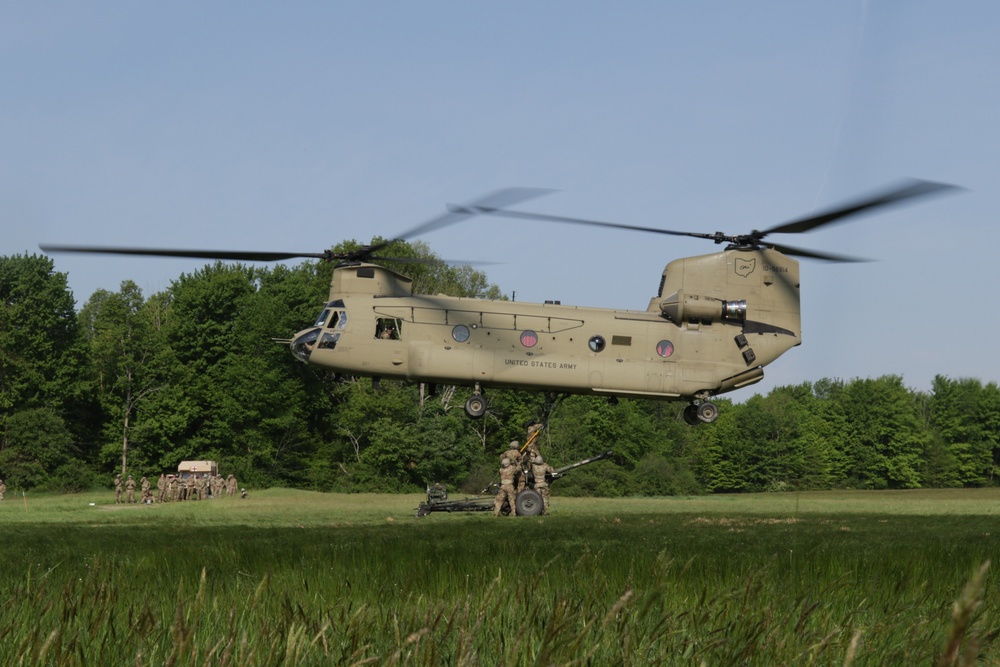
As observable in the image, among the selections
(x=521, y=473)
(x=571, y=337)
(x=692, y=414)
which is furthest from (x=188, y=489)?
(x=521, y=473)

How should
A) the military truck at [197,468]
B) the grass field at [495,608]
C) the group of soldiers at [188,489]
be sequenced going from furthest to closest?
the military truck at [197,468] → the group of soldiers at [188,489] → the grass field at [495,608]

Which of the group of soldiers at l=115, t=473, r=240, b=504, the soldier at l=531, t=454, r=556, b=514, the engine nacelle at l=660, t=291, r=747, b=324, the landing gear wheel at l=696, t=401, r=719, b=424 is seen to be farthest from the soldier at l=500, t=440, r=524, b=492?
the group of soldiers at l=115, t=473, r=240, b=504

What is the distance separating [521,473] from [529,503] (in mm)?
718

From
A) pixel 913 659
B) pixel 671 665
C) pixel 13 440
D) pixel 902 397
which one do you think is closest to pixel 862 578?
pixel 913 659

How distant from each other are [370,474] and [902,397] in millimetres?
44037

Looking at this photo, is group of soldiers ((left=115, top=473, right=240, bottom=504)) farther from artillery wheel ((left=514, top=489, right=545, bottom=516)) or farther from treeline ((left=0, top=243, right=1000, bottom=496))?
artillery wheel ((left=514, top=489, right=545, bottom=516))

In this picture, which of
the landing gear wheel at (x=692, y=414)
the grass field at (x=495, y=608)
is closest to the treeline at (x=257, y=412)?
the landing gear wheel at (x=692, y=414)

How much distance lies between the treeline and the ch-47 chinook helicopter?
31.1 m

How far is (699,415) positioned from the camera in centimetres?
2969

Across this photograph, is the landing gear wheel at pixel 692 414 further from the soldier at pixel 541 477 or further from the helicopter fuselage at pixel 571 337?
the soldier at pixel 541 477

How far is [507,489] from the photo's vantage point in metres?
24.1

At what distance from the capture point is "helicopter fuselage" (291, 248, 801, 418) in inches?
1133

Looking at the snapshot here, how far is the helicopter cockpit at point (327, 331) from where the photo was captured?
95.0 feet

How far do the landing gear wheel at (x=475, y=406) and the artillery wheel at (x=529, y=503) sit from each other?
5106 millimetres
